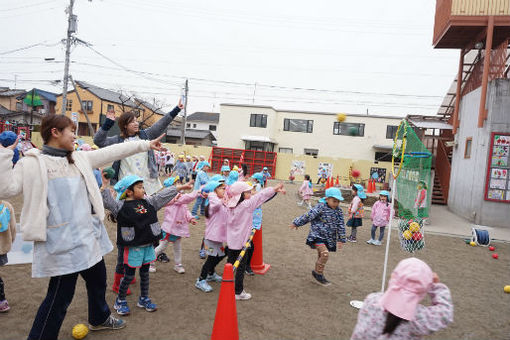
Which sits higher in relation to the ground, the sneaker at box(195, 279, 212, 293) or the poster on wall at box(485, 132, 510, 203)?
the poster on wall at box(485, 132, 510, 203)

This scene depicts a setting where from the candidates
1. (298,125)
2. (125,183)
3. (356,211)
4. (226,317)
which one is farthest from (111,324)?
(298,125)

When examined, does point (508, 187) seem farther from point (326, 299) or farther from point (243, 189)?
point (243, 189)

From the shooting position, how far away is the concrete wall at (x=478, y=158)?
1221cm

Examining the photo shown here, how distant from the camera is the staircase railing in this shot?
18078mm

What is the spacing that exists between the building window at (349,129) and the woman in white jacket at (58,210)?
33.6 metres

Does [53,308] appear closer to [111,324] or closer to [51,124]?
[111,324]

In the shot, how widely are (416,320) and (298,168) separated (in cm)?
2907

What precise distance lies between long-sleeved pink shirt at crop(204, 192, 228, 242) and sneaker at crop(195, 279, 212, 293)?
2.19 feet

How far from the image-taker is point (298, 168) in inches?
1230

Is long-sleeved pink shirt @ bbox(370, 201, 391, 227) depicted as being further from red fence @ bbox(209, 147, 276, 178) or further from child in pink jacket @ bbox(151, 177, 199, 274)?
red fence @ bbox(209, 147, 276, 178)

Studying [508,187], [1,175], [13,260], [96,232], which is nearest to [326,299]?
[96,232]

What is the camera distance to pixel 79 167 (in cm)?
290

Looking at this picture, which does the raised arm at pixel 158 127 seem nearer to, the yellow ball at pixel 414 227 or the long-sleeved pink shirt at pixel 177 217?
the long-sleeved pink shirt at pixel 177 217

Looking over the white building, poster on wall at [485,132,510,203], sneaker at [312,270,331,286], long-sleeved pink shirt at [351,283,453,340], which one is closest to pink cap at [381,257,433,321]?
long-sleeved pink shirt at [351,283,453,340]
